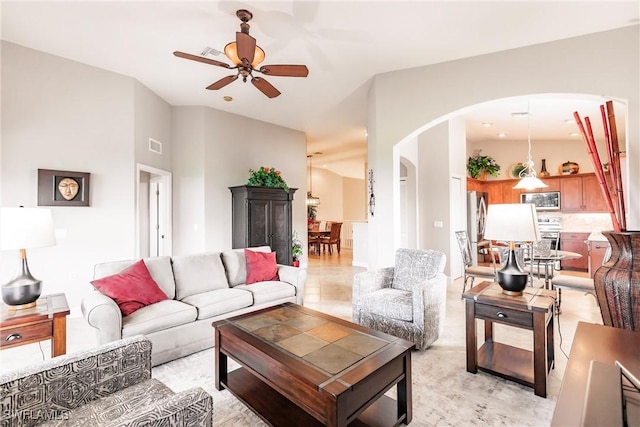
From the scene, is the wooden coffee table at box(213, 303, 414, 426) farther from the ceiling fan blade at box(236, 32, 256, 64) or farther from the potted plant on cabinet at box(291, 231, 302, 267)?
the potted plant on cabinet at box(291, 231, 302, 267)

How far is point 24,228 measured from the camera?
2.13m

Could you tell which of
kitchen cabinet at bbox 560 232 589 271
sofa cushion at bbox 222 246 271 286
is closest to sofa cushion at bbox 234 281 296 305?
sofa cushion at bbox 222 246 271 286

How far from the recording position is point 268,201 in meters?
5.96

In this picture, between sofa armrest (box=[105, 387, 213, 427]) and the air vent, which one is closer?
sofa armrest (box=[105, 387, 213, 427])

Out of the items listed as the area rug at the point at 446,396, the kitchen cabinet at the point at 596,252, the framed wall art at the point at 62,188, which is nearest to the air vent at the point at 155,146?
the framed wall art at the point at 62,188

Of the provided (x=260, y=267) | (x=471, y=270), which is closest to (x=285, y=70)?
(x=260, y=267)

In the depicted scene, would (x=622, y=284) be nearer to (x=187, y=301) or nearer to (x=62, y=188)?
(x=187, y=301)

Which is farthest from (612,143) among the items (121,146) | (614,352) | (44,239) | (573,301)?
(121,146)

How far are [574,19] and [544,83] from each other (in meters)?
0.61

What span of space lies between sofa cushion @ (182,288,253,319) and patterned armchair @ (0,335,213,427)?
4.10 feet

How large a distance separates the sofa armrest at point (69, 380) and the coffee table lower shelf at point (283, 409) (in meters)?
0.66

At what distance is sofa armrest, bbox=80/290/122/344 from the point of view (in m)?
2.35

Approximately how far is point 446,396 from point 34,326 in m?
2.86

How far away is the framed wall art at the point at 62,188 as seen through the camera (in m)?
3.73
